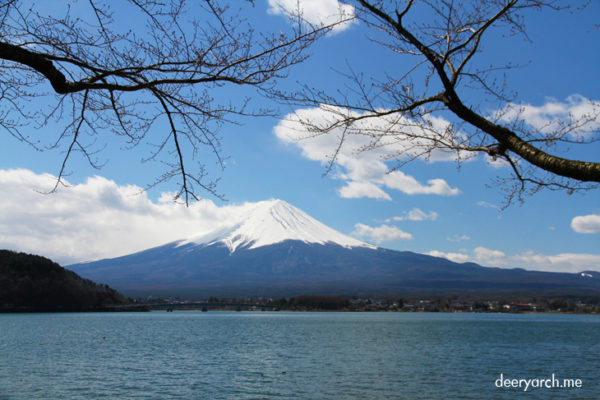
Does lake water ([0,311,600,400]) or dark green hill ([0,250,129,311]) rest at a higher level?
dark green hill ([0,250,129,311])

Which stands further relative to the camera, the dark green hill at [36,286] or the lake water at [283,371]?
the dark green hill at [36,286]

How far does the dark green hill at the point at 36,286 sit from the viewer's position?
271ft

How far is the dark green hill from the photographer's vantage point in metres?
82.5

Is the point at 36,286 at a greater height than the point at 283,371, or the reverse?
the point at 36,286

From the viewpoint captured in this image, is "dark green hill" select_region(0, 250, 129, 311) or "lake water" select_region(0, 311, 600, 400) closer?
"lake water" select_region(0, 311, 600, 400)

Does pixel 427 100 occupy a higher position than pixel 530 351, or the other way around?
pixel 427 100

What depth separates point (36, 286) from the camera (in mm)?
85000

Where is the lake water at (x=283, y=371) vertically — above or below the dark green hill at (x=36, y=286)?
below

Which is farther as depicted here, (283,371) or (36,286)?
(36,286)

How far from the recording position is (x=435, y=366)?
22.7m

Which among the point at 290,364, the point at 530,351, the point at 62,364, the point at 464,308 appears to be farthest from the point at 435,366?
the point at 464,308

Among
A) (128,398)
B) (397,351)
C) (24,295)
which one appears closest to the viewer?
(128,398)

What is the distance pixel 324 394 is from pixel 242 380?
3993 millimetres

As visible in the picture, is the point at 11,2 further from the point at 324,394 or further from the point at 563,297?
the point at 563,297
